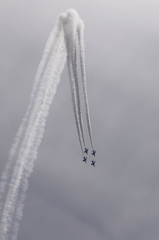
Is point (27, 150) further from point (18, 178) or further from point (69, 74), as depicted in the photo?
point (69, 74)

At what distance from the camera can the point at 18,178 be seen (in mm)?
94500

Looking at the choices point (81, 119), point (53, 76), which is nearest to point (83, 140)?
point (81, 119)

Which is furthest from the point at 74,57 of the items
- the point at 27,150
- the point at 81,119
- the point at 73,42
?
the point at 27,150

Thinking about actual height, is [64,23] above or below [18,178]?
above

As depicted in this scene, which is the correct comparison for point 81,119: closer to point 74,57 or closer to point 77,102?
point 77,102

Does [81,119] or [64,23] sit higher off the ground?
[64,23]

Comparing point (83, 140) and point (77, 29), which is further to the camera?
point (83, 140)

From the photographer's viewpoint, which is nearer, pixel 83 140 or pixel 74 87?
pixel 74 87

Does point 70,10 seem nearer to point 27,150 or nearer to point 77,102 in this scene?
point 77,102

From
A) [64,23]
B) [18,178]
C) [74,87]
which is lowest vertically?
[18,178]

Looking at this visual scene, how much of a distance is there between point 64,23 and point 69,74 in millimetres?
6993

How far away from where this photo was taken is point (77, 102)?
87.5 meters

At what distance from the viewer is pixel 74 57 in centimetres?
8469

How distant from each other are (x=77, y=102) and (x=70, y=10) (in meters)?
12.9
